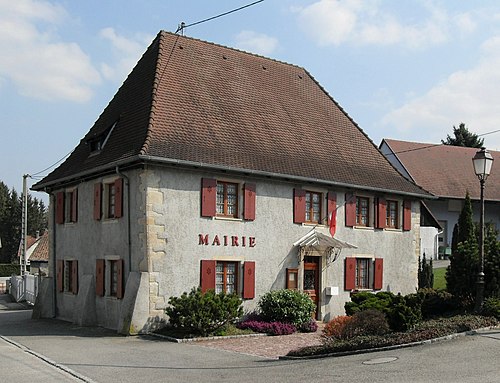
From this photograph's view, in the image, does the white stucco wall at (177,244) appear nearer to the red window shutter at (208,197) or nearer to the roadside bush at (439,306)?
the red window shutter at (208,197)

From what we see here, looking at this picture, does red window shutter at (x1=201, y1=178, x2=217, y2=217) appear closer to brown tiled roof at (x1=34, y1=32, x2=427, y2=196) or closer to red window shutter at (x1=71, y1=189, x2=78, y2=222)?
brown tiled roof at (x1=34, y1=32, x2=427, y2=196)

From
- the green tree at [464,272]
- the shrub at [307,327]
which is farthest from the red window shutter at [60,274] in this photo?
the green tree at [464,272]

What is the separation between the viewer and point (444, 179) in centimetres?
4906

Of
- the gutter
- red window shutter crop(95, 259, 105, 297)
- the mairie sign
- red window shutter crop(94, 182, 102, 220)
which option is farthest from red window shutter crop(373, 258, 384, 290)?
red window shutter crop(94, 182, 102, 220)

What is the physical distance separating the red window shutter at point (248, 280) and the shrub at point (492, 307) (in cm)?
776

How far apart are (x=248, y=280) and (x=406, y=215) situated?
8.81 m

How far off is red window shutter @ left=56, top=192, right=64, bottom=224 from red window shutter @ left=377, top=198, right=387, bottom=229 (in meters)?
12.1

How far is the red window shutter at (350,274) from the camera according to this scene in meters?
25.2

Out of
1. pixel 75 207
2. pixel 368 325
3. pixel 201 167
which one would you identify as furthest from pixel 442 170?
pixel 368 325

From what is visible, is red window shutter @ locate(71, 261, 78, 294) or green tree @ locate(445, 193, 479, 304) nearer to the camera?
green tree @ locate(445, 193, 479, 304)

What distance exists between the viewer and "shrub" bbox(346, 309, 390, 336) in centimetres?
1530

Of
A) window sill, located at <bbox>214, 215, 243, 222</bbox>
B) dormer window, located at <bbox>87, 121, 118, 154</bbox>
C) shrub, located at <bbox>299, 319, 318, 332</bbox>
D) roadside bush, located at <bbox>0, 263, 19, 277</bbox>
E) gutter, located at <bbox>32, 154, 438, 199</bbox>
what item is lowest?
roadside bush, located at <bbox>0, 263, 19, 277</bbox>

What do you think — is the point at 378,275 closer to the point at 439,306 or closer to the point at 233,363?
the point at 439,306

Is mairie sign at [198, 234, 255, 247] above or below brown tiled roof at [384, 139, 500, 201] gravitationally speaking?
below
